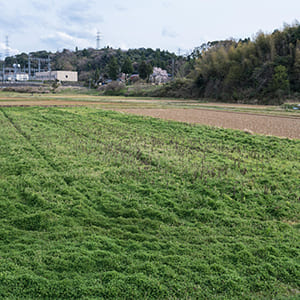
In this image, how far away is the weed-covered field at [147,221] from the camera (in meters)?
4.22

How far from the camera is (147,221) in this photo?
611 centimetres

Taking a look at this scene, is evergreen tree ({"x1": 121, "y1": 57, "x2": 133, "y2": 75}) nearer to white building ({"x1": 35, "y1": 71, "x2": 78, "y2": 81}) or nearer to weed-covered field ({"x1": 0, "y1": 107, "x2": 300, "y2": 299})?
white building ({"x1": 35, "y1": 71, "x2": 78, "y2": 81})

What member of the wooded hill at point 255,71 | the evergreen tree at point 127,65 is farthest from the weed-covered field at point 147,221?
the evergreen tree at point 127,65

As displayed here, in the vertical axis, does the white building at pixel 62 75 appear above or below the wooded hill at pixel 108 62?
below

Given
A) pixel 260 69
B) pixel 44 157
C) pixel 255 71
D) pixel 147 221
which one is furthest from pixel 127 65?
pixel 147 221

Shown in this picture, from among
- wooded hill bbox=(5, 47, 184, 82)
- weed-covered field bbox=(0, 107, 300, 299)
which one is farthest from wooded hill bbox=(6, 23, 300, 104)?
wooded hill bbox=(5, 47, 184, 82)

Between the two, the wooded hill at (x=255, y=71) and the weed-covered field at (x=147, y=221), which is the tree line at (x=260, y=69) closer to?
the wooded hill at (x=255, y=71)

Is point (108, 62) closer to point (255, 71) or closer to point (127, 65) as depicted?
point (127, 65)

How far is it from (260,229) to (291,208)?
4.95ft

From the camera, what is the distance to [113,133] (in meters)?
15.3

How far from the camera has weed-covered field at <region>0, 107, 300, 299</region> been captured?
166 inches

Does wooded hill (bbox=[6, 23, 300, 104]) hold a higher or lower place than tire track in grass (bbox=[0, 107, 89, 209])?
higher

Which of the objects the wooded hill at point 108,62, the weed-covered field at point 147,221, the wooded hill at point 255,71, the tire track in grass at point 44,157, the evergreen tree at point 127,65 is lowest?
the weed-covered field at point 147,221

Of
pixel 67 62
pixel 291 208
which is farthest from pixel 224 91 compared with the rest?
pixel 67 62
